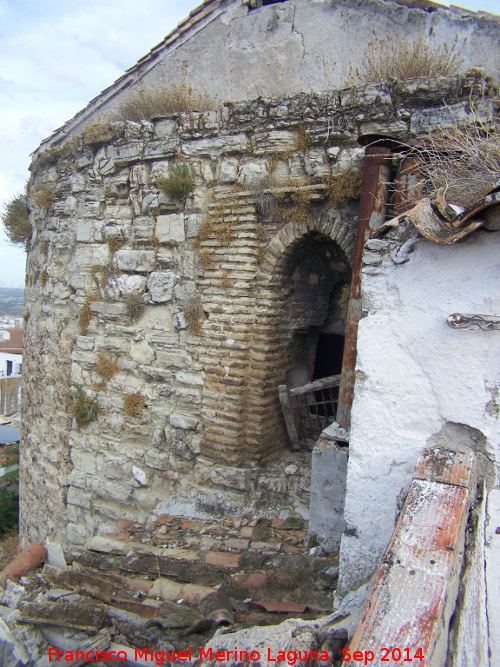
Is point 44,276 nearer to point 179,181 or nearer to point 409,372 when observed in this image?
point 179,181

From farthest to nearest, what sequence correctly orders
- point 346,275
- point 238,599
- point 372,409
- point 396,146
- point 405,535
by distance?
1. point 346,275
2. point 396,146
3. point 238,599
4. point 372,409
5. point 405,535

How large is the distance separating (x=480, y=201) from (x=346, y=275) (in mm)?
2466

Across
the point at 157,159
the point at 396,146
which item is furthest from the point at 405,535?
the point at 157,159

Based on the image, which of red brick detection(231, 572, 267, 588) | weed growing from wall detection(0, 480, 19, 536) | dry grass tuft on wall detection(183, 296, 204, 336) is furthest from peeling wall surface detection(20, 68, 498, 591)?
weed growing from wall detection(0, 480, 19, 536)

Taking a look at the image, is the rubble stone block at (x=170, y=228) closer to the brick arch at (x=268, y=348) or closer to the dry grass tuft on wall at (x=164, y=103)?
the brick arch at (x=268, y=348)

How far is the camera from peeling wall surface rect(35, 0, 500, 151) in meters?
5.02

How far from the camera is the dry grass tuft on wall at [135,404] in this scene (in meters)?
4.61

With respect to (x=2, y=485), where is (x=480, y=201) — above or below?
above

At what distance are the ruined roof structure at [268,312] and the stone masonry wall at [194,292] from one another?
0.02m

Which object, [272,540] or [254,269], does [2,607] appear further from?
[254,269]

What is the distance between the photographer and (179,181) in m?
4.24

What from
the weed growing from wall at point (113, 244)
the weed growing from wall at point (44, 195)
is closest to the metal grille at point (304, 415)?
the weed growing from wall at point (113, 244)

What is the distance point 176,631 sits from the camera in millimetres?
2510

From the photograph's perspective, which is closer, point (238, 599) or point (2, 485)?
point (238, 599)
